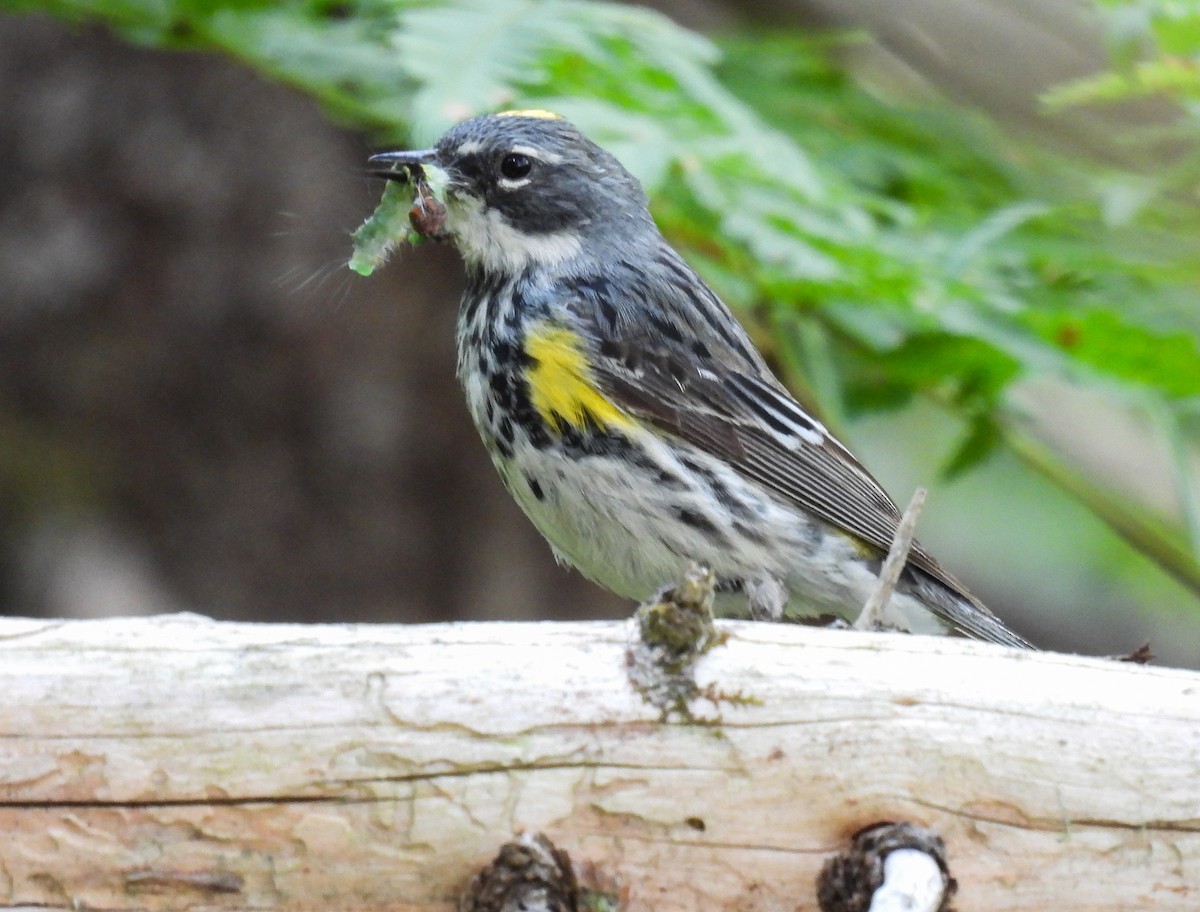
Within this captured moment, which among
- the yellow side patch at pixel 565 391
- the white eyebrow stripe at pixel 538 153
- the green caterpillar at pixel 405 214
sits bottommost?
the yellow side patch at pixel 565 391

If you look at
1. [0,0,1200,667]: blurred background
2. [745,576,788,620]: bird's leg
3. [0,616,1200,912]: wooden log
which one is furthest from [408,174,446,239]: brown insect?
[0,0,1200,667]: blurred background

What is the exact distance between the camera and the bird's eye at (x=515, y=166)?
4.81 meters

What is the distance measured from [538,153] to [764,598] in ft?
5.01

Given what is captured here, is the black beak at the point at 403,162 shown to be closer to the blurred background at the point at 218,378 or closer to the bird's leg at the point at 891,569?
the bird's leg at the point at 891,569

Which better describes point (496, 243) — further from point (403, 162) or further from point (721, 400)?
point (721, 400)

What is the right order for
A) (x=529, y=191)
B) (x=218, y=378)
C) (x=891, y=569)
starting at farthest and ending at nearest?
(x=218, y=378)
(x=529, y=191)
(x=891, y=569)

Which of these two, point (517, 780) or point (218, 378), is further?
point (218, 378)

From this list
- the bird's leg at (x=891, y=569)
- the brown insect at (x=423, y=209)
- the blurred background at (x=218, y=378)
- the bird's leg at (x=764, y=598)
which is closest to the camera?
the bird's leg at (x=891, y=569)

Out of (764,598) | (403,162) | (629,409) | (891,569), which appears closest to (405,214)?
(403,162)

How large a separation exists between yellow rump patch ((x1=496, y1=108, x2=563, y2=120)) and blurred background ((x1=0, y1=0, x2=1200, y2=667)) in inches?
86.1

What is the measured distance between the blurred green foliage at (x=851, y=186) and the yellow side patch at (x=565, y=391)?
0.56 m

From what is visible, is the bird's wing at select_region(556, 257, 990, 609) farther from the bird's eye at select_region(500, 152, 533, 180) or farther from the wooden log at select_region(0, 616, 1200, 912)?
the wooden log at select_region(0, 616, 1200, 912)

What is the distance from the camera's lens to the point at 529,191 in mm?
4883

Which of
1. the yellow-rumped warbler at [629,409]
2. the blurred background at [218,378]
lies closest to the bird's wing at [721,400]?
the yellow-rumped warbler at [629,409]
